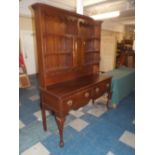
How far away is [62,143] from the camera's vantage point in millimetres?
1893

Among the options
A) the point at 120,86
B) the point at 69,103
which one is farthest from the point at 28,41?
the point at 69,103

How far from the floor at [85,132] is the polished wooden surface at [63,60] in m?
0.19

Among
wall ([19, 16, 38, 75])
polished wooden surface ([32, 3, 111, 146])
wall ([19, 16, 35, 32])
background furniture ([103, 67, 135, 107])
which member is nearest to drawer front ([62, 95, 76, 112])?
polished wooden surface ([32, 3, 111, 146])

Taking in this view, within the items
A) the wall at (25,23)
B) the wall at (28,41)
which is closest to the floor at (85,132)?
the wall at (28,41)

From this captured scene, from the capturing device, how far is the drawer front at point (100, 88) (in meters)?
2.33

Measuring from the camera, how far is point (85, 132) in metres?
2.21

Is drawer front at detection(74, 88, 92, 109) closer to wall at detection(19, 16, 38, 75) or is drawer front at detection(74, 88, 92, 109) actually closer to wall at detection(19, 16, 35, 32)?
wall at detection(19, 16, 38, 75)

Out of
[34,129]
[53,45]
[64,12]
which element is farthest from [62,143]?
[64,12]

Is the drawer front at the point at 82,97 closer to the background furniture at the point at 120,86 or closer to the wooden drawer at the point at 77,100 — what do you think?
the wooden drawer at the point at 77,100

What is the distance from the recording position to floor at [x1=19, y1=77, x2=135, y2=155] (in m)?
1.84

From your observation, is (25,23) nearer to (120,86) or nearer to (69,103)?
(120,86)

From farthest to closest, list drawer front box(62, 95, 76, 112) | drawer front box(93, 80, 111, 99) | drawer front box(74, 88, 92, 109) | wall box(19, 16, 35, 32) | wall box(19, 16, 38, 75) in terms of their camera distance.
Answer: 1. wall box(19, 16, 38, 75)
2. wall box(19, 16, 35, 32)
3. drawer front box(93, 80, 111, 99)
4. drawer front box(74, 88, 92, 109)
5. drawer front box(62, 95, 76, 112)
